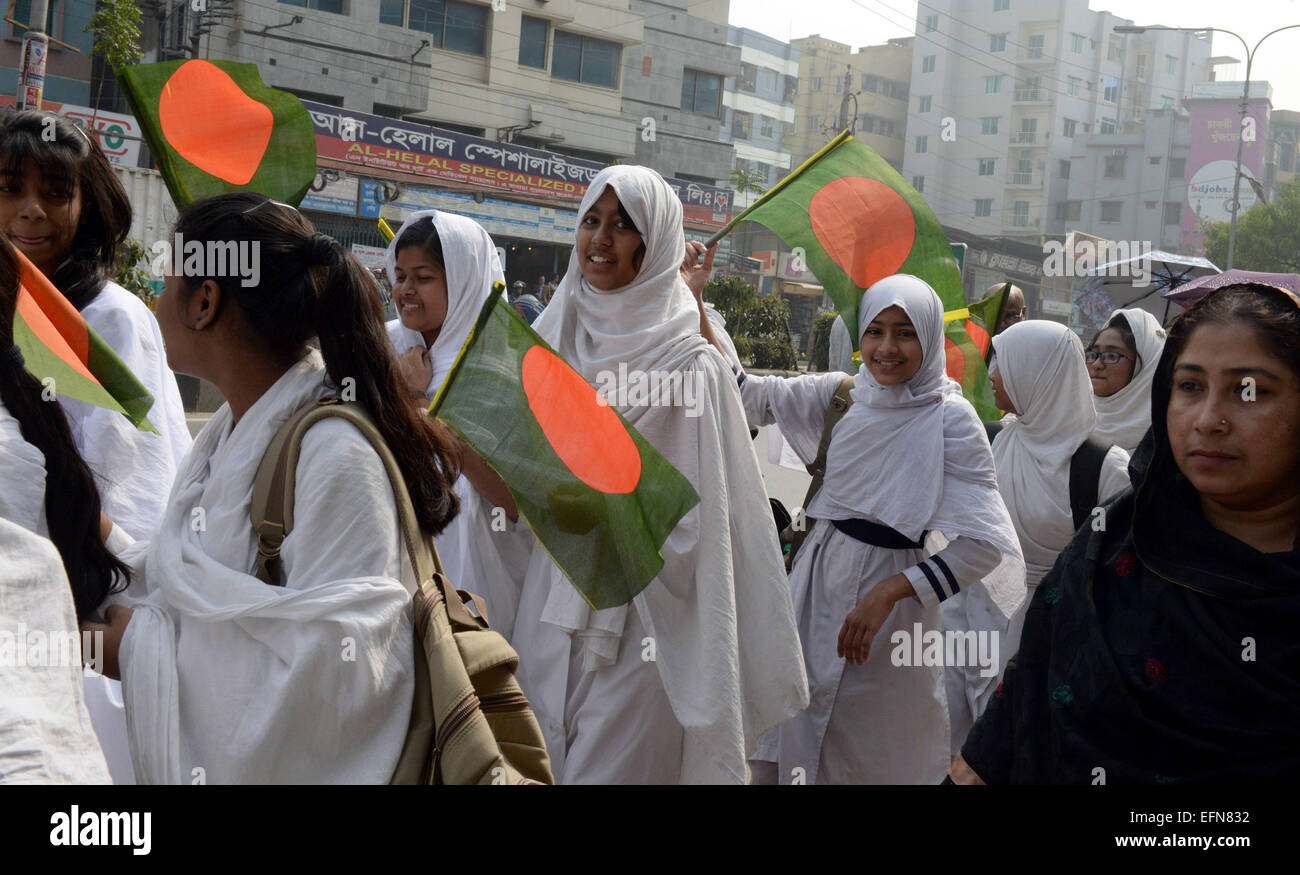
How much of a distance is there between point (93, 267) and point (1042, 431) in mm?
3102

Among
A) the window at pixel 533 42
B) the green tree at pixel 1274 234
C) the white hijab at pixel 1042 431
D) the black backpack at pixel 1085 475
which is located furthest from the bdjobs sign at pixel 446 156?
the green tree at pixel 1274 234

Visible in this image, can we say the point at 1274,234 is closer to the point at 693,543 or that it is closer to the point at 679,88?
the point at 679,88

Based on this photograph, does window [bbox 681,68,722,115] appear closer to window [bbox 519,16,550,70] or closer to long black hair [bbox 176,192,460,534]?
window [bbox 519,16,550,70]

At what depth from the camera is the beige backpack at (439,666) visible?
1754 mm

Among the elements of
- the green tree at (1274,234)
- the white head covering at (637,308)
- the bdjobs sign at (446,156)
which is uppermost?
the green tree at (1274,234)

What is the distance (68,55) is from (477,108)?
9.64 meters

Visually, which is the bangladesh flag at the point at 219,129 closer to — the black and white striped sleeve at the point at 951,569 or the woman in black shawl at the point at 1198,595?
the black and white striped sleeve at the point at 951,569

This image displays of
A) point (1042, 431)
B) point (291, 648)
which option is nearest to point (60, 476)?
point (291, 648)

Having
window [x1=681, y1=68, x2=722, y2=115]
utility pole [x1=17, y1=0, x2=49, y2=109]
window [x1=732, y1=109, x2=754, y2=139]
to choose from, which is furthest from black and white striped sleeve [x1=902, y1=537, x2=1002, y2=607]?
window [x1=732, y1=109, x2=754, y2=139]

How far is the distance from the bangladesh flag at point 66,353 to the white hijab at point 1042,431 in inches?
119

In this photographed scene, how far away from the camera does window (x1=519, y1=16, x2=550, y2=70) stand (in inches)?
1186

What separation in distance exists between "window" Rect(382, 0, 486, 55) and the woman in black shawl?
2689 cm
